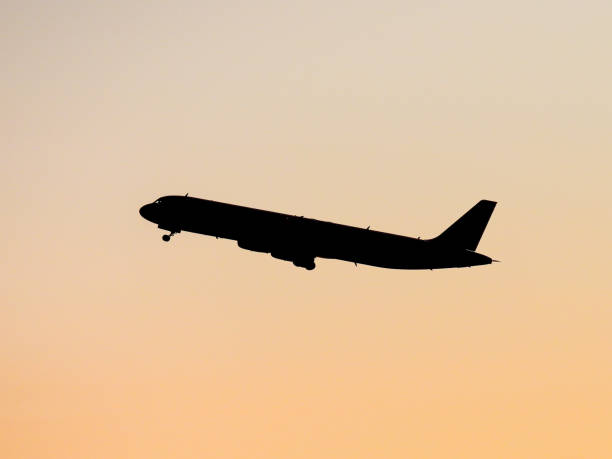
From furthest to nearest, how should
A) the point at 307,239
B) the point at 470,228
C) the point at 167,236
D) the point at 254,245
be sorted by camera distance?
the point at 470,228 < the point at 167,236 < the point at 307,239 < the point at 254,245

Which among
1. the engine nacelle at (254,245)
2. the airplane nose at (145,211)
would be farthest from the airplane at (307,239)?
the airplane nose at (145,211)

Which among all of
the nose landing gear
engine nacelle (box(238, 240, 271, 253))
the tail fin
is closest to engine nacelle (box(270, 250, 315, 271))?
engine nacelle (box(238, 240, 271, 253))

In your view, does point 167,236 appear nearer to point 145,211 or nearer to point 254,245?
point 145,211

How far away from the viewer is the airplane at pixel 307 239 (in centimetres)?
13388

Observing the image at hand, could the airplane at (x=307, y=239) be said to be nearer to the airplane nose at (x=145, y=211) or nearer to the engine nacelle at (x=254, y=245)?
the engine nacelle at (x=254, y=245)

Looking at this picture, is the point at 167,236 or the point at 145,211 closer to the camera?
the point at 167,236

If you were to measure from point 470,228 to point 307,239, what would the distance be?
68.2 feet

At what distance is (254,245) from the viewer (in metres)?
134

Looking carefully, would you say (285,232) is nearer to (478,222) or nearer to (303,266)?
(303,266)

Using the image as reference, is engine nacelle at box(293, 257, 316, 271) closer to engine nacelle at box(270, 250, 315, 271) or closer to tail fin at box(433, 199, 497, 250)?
engine nacelle at box(270, 250, 315, 271)

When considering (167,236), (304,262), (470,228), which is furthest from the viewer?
(470,228)

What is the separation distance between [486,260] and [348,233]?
54.7 ft

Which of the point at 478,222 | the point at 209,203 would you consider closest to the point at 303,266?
the point at 209,203

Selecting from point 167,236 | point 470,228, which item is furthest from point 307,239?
point 470,228
